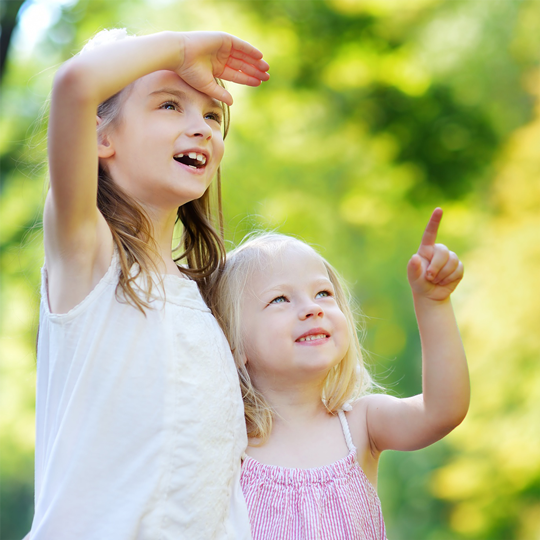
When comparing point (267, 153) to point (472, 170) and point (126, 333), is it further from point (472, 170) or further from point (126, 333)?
point (126, 333)

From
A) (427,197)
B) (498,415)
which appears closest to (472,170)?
(427,197)

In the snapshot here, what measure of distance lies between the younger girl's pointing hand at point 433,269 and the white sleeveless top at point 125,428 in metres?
0.60

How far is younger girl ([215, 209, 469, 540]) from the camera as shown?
174 cm

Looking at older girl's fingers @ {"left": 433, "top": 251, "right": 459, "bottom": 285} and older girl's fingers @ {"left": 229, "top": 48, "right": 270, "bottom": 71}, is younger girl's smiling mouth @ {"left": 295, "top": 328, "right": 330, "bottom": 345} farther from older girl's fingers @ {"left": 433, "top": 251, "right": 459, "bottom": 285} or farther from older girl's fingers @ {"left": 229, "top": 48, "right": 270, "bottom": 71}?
older girl's fingers @ {"left": 229, "top": 48, "right": 270, "bottom": 71}

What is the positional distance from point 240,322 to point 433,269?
601 millimetres

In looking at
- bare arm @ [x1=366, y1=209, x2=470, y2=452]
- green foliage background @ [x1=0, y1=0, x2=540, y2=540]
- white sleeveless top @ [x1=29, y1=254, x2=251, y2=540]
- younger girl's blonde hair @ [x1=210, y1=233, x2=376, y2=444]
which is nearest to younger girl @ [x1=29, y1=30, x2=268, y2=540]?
white sleeveless top @ [x1=29, y1=254, x2=251, y2=540]

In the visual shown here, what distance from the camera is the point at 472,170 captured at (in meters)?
8.43

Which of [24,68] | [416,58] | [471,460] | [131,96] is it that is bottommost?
[471,460]

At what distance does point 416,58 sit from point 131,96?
7.73 meters

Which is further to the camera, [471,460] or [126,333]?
[471,460]

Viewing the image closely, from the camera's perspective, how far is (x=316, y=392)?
1985mm

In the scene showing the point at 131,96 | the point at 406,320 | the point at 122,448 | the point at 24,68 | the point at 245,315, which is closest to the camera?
A: the point at 122,448

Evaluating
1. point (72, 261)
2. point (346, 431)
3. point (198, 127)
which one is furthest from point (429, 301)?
point (72, 261)

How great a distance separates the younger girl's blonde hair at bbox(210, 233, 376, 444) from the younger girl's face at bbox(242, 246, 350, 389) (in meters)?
0.03
